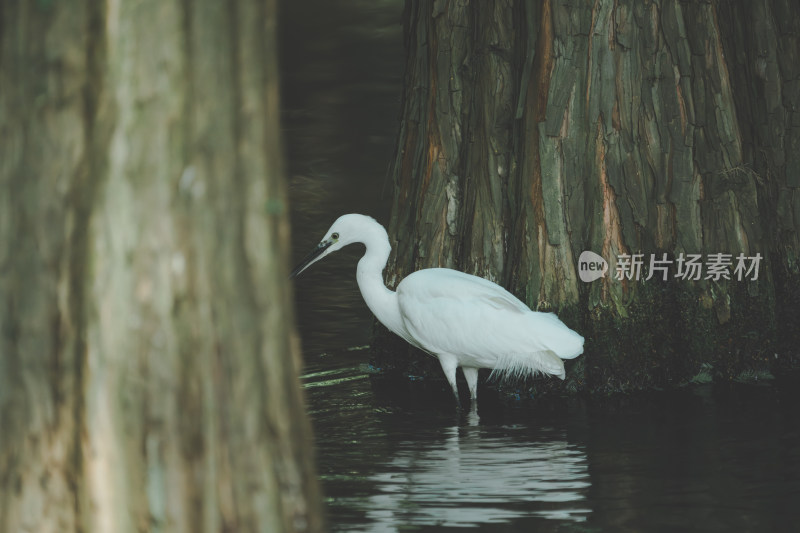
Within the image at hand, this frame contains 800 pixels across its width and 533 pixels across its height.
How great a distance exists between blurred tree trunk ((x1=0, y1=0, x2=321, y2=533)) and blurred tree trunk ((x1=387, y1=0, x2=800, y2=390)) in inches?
171

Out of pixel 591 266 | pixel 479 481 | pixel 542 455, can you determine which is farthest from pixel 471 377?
pixel 479 481

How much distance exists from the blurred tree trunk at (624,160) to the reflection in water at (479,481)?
1.17 m

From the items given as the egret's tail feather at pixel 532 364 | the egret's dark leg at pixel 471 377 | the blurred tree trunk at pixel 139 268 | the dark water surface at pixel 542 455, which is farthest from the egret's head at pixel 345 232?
the blurred tree trunk at pixel 139 268

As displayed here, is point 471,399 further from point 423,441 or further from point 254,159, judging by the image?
point 254,159

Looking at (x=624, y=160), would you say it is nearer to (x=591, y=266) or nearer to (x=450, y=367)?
(x=591, y=266)

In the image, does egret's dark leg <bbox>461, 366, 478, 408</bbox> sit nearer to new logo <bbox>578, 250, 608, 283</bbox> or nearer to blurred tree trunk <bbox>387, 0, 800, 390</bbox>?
blurred tree trunk <bbox>387, 0, 800, 390</bbox>

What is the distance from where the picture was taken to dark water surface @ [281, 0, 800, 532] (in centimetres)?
505

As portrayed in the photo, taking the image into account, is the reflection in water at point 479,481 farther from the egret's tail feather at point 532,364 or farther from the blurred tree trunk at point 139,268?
the blurred tree trunk at point 139,268

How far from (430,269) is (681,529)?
2893 millimetres

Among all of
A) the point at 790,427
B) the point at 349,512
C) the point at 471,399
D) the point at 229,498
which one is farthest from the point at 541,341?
the point at 229,498

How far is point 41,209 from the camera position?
292cm

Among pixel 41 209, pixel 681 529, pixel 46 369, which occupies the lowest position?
pixel 681 529

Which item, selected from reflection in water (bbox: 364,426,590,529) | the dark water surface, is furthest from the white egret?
reflection in water (bbox: 364,426,590,529)

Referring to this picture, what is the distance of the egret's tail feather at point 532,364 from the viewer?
272 inches
